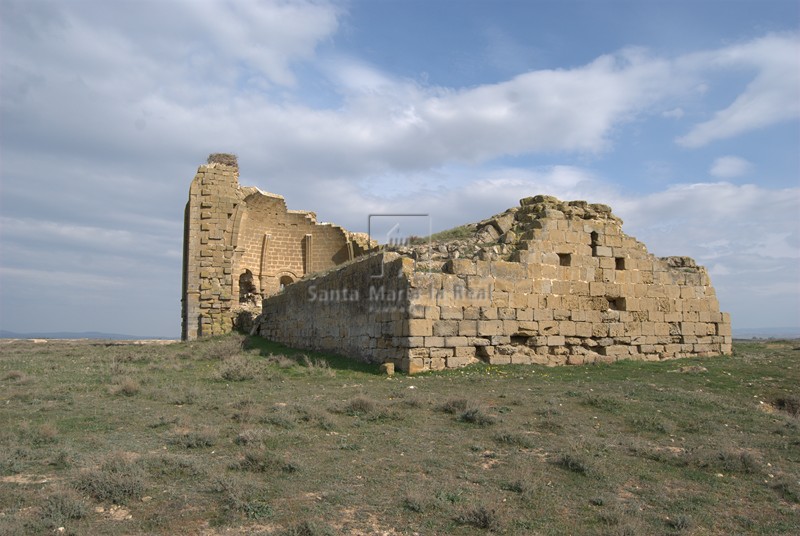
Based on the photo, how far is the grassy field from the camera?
4.85 meters

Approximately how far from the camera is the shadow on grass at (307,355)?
41.7ft

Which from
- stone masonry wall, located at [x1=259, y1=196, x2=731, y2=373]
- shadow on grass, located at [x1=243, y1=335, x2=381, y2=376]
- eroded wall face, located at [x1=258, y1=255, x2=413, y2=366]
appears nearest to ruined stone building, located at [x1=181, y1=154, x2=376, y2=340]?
shadow on grass, located at [x1=243, y1=335, x2=381, y2=376]

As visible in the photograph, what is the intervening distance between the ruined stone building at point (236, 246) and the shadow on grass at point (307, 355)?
3387mm

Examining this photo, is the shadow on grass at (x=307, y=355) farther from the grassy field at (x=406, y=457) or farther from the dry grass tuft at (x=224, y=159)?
the dry grass tuft at (x=224, y=159)

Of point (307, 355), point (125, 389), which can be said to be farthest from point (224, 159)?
point (125, 389)

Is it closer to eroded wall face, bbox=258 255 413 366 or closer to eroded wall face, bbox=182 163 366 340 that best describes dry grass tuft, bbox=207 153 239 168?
eroded wall face, bbox=182 163 366 340

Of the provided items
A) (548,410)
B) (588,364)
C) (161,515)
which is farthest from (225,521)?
(588,364)

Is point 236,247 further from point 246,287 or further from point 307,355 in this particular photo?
point 307,355

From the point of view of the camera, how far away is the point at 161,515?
4.78 meters

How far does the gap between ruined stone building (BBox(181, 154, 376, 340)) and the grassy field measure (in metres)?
14.2

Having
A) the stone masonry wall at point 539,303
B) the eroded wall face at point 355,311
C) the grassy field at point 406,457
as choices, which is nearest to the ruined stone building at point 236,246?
the eroded wall face at point 355,311

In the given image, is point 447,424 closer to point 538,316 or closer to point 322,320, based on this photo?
point 538,316

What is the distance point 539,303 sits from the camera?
1320 cm

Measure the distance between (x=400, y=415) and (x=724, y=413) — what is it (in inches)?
187
